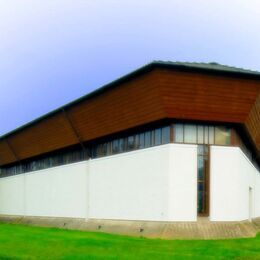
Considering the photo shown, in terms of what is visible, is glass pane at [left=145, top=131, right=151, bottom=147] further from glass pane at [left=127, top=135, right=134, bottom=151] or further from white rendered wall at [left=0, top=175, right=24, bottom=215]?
white rendered wall at [left=0, top=175, right=24, bottom=215]

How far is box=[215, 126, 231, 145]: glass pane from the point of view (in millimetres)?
31703

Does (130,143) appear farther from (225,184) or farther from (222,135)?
(225,184)

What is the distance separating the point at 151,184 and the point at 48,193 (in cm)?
2000

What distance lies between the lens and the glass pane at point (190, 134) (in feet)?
102

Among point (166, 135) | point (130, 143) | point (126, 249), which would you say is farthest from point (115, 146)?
point (126, 249)

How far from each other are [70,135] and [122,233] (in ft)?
40.6

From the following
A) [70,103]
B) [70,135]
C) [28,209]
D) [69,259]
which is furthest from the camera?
[28,209]

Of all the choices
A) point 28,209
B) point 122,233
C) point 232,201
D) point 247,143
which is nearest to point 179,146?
point 232,201

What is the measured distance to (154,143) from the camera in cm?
3231

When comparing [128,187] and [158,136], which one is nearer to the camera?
[158,136]

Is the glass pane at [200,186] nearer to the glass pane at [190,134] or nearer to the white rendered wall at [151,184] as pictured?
the white rendered wall at [151,184]

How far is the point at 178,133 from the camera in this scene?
30953 mm

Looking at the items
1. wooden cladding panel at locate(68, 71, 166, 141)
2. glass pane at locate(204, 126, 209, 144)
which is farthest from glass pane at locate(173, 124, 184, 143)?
glass pane at locate(204, 126, 209, 144)

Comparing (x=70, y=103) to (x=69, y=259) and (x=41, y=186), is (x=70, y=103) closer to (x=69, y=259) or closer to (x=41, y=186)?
(x=41, y=186)
